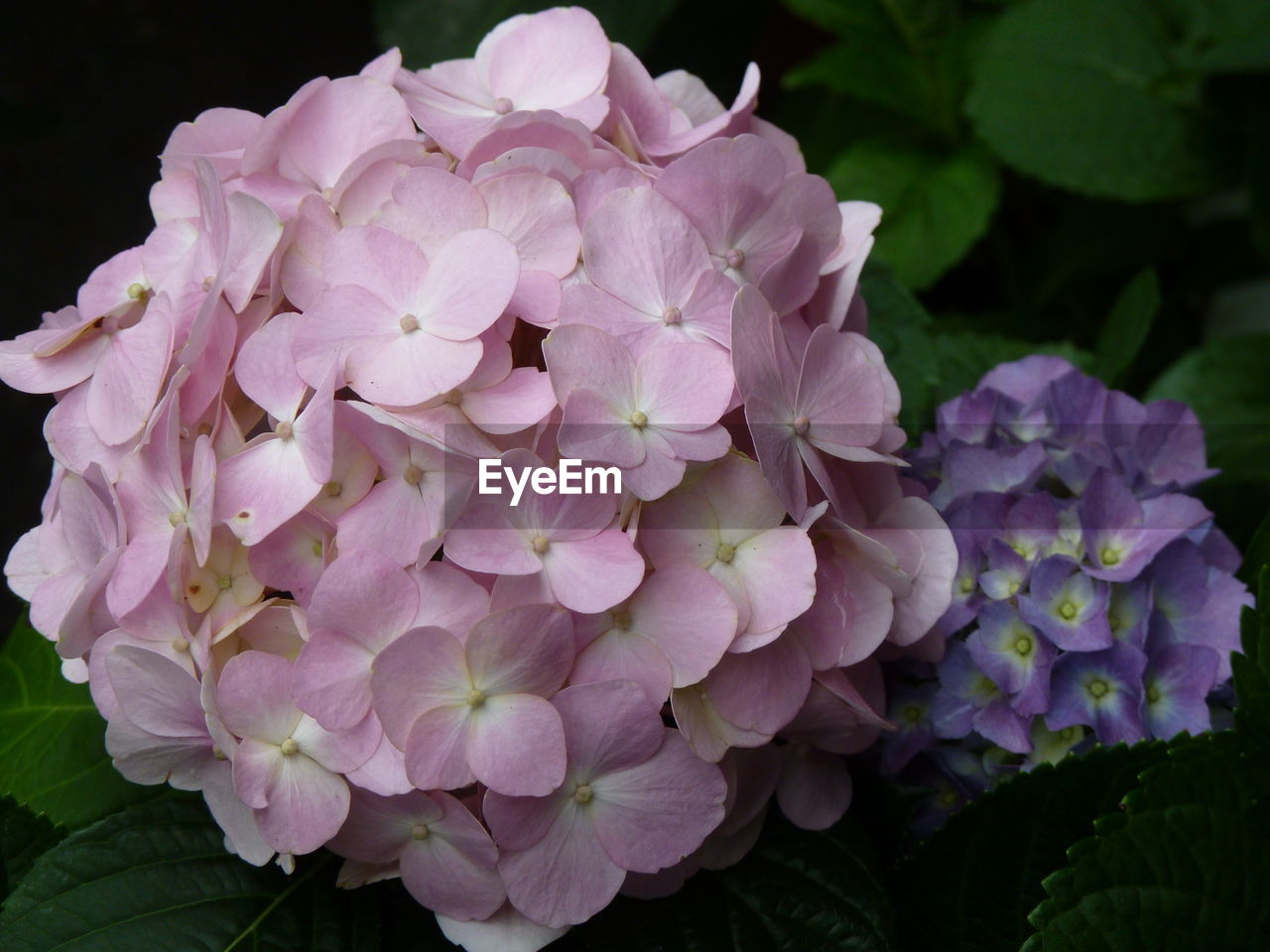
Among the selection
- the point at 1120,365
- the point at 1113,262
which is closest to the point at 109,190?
the point at 1113,262

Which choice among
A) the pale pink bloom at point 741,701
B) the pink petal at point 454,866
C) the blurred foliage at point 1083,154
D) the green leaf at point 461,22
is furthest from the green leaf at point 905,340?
the green leaf at point 461,22

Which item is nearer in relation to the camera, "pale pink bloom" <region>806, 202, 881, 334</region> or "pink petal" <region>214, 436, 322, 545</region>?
"pink petal" <region>214, 436, 322, 545</region>

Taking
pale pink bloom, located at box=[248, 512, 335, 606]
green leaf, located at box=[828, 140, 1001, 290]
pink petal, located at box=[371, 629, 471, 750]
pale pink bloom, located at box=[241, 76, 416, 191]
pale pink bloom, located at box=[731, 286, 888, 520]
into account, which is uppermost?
pale pink bloom, located at box=[241, 76, 416, 191]

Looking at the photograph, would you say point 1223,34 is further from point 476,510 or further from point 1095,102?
point 476,510

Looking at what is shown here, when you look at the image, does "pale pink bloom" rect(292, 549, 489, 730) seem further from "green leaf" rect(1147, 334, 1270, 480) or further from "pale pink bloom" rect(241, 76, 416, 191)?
"green leaf" rect(1147, 334, 1270, 480)

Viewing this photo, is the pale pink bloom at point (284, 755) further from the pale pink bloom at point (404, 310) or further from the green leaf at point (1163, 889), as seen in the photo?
the green leaf at point (1163, 889)

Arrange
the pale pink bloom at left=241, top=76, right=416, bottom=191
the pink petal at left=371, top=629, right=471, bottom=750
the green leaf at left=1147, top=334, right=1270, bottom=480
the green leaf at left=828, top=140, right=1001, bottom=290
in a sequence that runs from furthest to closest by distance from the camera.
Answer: the green leaf at left=828, top=140, right=1001, bottom=290 < the green leaf at left=1147, top=334, right=1270, bottom=480 < the pale pink bloom at left=241, top=76, right=416, bottom=191 < the pink petal at left=371, top=629, right=471, bottom=750

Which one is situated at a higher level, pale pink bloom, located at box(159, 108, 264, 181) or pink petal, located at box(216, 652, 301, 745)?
pale pink bloom, located at box(159, 108, 264, 181)

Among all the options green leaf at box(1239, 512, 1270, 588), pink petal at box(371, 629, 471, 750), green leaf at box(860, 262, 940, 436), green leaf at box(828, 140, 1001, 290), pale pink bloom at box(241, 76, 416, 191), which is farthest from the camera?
green leaf at box(828, 140, 1001, 290)

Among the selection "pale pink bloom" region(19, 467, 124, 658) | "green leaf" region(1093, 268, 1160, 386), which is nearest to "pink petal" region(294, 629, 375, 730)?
"pale pink bloom" region(19, 467, 124, 658)
